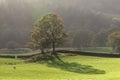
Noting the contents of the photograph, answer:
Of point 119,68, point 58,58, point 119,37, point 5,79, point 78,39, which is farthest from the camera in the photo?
point 78,39

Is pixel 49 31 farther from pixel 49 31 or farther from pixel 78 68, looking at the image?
pixel 78 68

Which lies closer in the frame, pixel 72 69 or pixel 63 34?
pixel 72 69

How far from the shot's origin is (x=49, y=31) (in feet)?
286

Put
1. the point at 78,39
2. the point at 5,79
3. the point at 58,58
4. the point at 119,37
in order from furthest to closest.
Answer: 1. the point at 78,39
2. the point at 119,37
3. the point at 58,58
4. the point at 5,79

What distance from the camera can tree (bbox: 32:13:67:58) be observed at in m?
87.1

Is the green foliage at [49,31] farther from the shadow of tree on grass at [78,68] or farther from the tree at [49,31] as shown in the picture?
the shadow of tree on grass at [78,68]

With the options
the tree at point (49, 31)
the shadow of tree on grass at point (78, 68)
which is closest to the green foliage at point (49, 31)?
the tree at point (49, 31)

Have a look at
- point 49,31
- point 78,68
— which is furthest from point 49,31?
point 78,68

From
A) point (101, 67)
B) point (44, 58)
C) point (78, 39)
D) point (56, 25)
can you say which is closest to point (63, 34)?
point (56, 25)

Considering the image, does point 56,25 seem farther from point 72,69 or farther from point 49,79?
point 49,79

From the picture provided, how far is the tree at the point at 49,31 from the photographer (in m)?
87.1

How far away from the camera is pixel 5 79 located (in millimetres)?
43375

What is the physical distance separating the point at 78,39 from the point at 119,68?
13606 cm

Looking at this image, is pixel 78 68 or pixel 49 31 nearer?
pixel 78 68
